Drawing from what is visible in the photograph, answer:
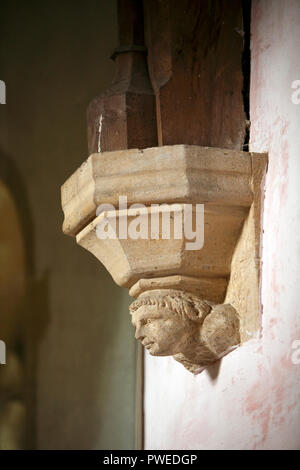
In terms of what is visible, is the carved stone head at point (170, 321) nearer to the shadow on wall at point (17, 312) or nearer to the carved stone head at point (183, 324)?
the carved stone head at point (183, 324)

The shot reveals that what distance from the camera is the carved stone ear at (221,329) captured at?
262 centimetres

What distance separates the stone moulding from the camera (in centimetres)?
257

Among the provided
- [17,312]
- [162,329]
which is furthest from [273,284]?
[17,312]

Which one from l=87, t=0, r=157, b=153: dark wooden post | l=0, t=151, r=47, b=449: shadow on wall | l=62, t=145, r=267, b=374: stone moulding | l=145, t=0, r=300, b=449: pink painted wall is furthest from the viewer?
l=0, t=151, r=47, b=449: shadow on wall

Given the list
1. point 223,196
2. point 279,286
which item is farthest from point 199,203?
point 279,286

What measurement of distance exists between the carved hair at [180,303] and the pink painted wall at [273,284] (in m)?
0.15

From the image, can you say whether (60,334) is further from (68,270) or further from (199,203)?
(199,203)

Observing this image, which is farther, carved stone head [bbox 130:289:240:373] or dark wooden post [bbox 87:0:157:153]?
dark wooden post [bbox 87:0:157:153]

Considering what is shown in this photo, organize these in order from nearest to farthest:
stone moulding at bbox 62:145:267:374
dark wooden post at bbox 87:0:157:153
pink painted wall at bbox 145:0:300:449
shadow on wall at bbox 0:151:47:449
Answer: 1. pink painted wall at bbox 145:0:300:449
2. stone moulding at bbox 62:145:267:374
3. dark wooden post at bbox 87:0:157:153
4. shadow on wall at bbox 0:151:47:449

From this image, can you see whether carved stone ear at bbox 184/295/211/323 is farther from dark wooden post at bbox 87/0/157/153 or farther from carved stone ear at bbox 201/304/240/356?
dark wooden post at bbox 87/0/157/153

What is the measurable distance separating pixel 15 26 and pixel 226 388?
2.23 meters

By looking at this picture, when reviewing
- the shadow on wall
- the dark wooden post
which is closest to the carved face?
the dark wooden post

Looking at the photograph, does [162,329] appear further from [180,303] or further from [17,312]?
[17,312]

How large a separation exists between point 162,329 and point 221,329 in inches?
6.2
